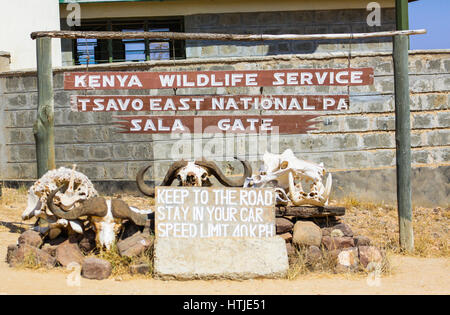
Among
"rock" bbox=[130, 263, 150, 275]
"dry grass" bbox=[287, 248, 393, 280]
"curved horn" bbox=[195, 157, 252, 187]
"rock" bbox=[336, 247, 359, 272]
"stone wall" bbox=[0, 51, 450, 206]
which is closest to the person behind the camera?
"rock" bbox=[130, 263, 150, 275]

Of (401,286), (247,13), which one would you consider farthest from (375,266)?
(247,13)

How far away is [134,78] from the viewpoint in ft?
26.1

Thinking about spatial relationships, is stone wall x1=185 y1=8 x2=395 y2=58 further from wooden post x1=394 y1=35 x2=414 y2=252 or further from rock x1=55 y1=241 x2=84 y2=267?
rock x1=55 y1=241 x2=84 y2=267

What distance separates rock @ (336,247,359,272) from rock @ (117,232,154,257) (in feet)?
7.31

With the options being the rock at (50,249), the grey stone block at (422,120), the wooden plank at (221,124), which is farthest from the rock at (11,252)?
the grey stone block at (422,120)

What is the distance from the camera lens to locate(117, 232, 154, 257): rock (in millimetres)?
7035

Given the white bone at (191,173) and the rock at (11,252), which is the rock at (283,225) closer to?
the white bone at (191,173)

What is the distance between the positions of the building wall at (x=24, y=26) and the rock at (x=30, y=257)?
23.2 ft

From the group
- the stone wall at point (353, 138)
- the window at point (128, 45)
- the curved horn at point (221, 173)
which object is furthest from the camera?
the window at point (128, 45)

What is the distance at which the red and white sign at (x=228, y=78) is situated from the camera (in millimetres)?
7914

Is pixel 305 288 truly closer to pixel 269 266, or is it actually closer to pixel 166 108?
pixel 269 266

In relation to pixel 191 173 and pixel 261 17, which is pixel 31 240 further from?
pixel 261 17

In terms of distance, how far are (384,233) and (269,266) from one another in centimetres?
315

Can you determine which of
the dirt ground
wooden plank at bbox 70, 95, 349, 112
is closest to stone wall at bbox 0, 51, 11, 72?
the dirt ground
